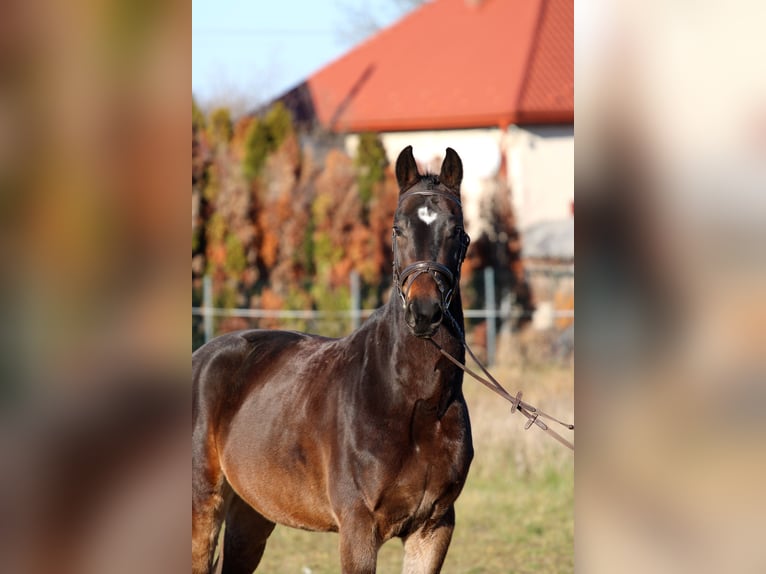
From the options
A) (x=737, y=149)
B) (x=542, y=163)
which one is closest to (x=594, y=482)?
(x=737, y=149)

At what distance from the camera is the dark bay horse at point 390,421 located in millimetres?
3877

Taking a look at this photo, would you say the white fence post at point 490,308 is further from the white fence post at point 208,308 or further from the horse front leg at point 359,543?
the horse front leg at point 359,543

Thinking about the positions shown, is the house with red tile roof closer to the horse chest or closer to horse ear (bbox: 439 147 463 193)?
horse ear (bbox: 439 147 463 193)

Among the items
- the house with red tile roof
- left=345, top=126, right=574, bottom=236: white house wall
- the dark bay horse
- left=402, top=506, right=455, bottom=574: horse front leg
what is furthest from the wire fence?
left=402, top=506, right=455, bottom=574: horse front leg

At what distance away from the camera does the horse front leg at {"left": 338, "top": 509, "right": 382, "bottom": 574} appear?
3.98 meters

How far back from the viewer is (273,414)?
15.9 feet

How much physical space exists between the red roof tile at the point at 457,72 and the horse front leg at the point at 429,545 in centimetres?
1892

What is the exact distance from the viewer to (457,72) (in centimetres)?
2609

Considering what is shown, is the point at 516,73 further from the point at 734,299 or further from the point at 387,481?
the point at 734,299

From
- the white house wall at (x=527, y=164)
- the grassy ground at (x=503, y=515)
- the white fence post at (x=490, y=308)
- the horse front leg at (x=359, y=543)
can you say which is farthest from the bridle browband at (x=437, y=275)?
the white house wall at (x=527, y=164)

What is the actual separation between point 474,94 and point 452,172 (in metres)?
20.9

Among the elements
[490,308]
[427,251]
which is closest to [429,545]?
[427,251]

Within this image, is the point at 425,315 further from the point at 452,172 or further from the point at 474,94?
the point at 474,94

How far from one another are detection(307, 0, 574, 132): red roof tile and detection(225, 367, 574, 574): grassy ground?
1392 centimetres
